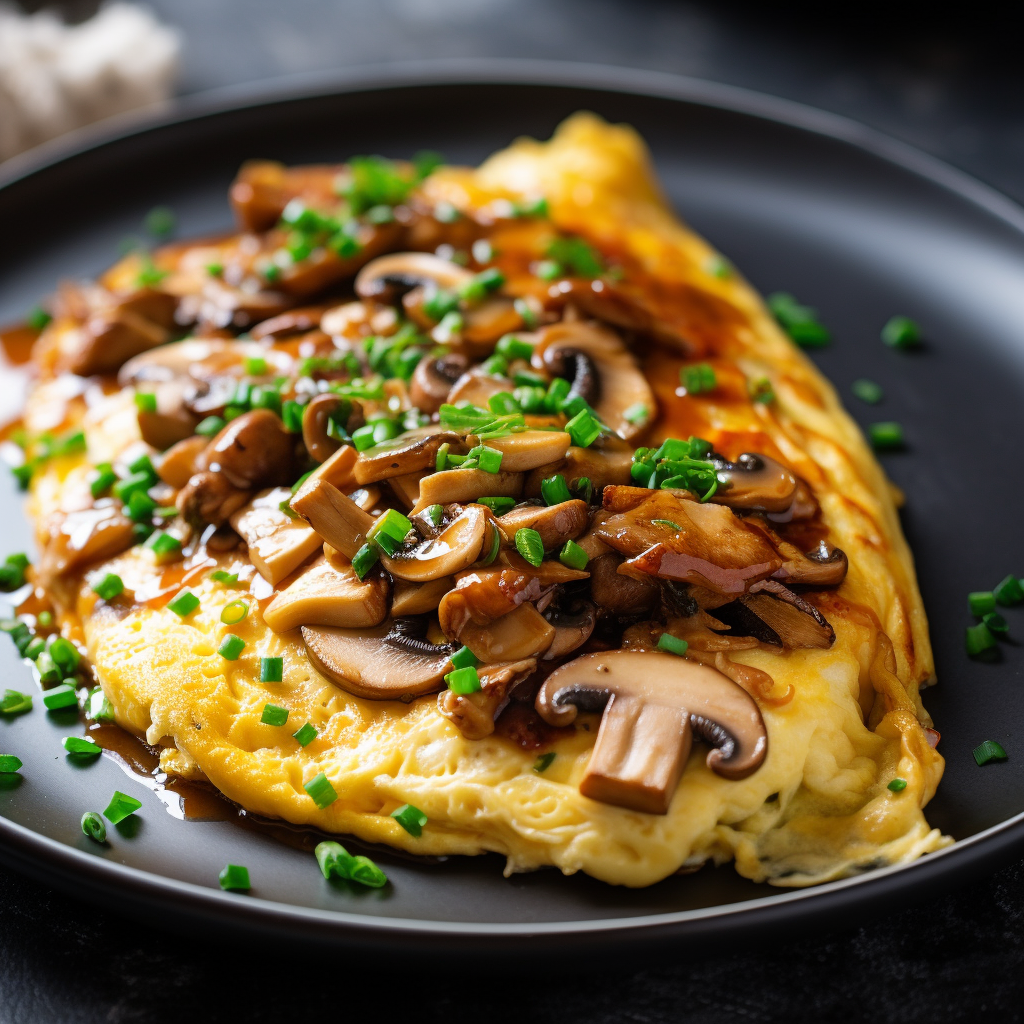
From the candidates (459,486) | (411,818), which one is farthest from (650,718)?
(459,486)

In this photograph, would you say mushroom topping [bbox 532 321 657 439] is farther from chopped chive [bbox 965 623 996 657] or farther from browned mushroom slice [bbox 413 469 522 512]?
chopped chive [bbox 965 623 996 657]

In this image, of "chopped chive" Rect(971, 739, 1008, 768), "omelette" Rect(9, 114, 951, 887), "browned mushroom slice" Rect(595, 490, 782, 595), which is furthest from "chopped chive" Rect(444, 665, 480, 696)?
"chopped chive" Rect(971, 739, 1008, 768)

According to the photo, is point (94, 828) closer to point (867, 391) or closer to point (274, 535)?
point (274, 535)

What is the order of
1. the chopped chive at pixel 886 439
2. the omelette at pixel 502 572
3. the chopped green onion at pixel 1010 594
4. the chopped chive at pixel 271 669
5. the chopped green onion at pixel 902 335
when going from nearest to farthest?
the omelette at pixel 502 572, the chopped chive at pixel 271 669, the chopped green onion at pixel 1010 594, the chopped chive at pixel 886 439, the chopped green onion at pixel 902 335

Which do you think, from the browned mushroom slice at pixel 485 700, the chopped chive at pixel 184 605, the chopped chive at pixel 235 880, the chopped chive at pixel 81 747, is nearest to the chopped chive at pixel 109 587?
the chopped chive at pixel 184 605

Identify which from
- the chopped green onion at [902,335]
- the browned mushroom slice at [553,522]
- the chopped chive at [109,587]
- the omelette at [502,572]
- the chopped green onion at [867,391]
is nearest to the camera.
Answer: the omelette at [502,572]

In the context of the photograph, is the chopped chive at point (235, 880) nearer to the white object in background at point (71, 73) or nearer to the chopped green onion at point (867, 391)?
the chopped green onion at point (867, 391)

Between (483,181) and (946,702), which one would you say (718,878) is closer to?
(946,702)
